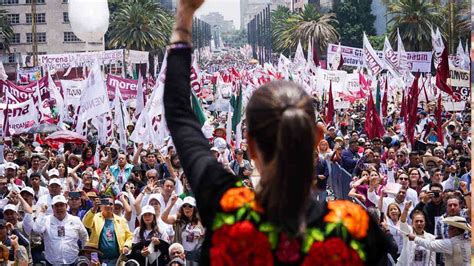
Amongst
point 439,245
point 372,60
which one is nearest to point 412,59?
point 372,60

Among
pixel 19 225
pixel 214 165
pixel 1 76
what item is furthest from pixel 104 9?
pixel 214 165

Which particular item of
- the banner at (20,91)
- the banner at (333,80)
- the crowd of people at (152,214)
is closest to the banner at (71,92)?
the banner at (20,91)

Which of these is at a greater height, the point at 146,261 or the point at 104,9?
the point at 104,9

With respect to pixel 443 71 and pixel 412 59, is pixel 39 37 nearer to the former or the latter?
pixel 412 59

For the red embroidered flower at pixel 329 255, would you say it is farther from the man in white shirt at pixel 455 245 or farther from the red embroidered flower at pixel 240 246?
the man in white shirt at pixel 455 245

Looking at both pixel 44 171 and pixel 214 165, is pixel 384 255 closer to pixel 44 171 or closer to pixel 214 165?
pixel 214 165

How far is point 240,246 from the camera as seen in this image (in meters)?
2.33

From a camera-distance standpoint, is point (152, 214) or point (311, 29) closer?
point (152, 214)

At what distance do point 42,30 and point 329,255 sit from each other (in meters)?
91.6

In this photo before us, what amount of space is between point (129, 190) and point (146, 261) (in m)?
2.51

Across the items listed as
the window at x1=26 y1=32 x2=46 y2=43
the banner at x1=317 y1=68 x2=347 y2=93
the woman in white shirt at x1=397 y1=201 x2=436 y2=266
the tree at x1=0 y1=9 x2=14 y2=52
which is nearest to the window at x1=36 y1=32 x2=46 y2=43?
the window at x1=26 y1=32 x2=46 y2=43

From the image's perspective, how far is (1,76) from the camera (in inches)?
1184

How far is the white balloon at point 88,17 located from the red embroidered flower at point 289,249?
24.7m

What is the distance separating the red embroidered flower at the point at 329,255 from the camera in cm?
231
